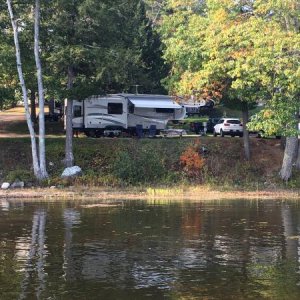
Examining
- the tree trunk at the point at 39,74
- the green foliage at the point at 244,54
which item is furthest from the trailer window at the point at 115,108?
the tree trunk at the point at 39,74

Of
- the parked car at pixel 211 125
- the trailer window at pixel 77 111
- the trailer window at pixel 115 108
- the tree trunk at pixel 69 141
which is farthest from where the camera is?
the parked car at pixel 211 125

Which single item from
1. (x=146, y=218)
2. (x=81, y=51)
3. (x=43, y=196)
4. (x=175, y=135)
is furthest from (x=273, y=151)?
(x=146, y=218)

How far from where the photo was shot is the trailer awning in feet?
153

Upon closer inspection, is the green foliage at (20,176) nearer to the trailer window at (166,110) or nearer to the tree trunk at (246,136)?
the tree trunk at (246,136)

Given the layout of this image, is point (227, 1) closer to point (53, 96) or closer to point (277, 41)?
point (277, 41)

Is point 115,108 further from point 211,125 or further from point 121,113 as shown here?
point 211,125

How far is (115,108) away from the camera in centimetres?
4656

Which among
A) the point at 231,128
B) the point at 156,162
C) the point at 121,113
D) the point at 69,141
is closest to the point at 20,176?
the point at 69,141

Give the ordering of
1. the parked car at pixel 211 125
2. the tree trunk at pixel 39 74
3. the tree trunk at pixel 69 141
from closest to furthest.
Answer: the tree trunk at pixel 39 74, the tree trunk at pixel 69 141, the parked car at pixel 211 125

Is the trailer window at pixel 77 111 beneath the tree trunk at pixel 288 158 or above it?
→ above

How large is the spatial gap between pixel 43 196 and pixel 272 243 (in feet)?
50.4

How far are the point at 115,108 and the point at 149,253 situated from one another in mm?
31562

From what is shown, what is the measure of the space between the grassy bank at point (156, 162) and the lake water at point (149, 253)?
9.23 metres

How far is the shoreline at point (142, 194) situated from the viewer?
1181 inches
